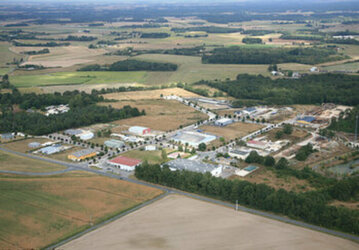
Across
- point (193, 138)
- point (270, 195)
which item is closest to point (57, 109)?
point (193, 138)

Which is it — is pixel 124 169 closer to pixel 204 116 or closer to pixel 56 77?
pixel 204 116

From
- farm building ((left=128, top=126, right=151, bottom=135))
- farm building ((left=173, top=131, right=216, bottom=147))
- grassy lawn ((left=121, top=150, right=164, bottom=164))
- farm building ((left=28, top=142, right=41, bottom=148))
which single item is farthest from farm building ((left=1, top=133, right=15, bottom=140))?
farm building ((left=173, top=131, right=216, bottom=147))

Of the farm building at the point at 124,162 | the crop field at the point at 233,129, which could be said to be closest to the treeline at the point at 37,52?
the crop field at the point at 233,129

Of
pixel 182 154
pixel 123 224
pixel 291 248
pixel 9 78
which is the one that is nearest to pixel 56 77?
pixel 9 78

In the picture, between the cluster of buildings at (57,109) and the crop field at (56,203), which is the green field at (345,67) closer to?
the cluster of buildings at (57,109)

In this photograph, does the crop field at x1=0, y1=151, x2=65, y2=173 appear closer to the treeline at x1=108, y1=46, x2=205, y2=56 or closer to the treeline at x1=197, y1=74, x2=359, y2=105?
the treeline at x1=197, y1=74, x2=359, y2=105

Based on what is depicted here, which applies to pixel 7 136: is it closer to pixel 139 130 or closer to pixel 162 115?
pixel 139 130

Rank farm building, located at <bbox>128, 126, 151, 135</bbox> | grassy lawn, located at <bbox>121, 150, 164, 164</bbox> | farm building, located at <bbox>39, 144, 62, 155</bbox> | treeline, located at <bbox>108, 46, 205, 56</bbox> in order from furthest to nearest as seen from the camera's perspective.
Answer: treeline, located at <bbox>108, 46, 205, 56</bbox> → farm building, located at <bbox>128, 126, 151, 135</bbox> → farm building, located at <bbox>39, 144, 62, 155</bbox> → grassy lawn, located at <bbox>121, 150, 164, 164</bbox>
